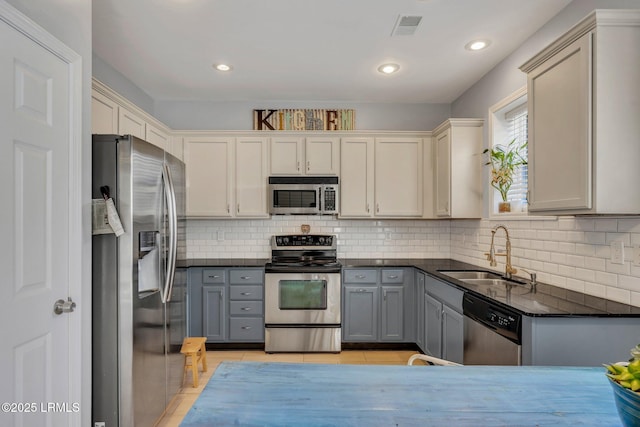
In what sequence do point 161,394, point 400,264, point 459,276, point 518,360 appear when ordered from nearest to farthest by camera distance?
point 518,360 < point 161,394 < point 459,276 < point 400,264

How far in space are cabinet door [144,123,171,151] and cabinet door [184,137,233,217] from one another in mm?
192

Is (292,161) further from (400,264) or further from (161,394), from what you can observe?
(161,394)

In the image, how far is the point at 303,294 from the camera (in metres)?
3.54

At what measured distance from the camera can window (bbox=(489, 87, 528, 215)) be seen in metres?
2.81

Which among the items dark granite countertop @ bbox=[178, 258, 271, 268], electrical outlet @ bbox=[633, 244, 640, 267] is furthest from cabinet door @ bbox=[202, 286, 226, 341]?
electrical outlet @ bbox=[633, 244, 640, 267]

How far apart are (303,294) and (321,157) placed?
150 centimetres

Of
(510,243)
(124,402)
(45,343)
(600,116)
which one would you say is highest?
(600,116)

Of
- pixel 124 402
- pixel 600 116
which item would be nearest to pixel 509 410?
pixel 600 116

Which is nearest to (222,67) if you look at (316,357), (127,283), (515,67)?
(127,283)

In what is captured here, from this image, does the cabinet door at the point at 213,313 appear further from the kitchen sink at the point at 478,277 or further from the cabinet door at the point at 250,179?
the kitchen sink at the point at 478,277

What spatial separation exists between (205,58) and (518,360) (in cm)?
312

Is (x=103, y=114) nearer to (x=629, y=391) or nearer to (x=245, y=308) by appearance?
(x=245, y=308)

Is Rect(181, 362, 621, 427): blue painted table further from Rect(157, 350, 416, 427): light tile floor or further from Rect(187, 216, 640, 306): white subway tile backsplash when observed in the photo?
Rect(157, 350, 416, 427): light tile floor

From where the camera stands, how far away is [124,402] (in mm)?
1936
